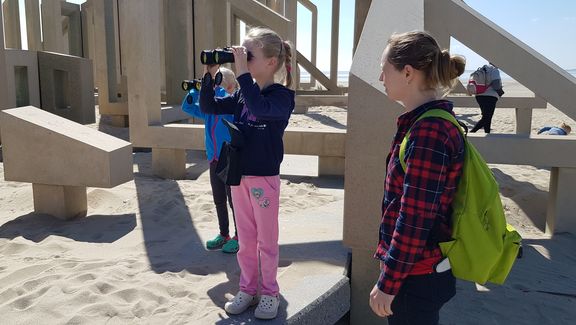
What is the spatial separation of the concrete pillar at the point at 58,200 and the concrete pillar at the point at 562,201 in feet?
14.7

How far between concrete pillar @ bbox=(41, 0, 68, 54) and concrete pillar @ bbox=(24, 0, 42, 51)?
4.69 feet

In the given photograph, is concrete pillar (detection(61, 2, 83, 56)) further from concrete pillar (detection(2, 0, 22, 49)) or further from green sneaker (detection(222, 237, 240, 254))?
green sneaker (detection(222, 237, 240, 254))

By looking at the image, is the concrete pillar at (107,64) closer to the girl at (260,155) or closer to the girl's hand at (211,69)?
the girl's hand at (211,69)

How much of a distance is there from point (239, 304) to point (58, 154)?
2.69 meters

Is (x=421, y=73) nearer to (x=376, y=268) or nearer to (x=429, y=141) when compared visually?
(x=429, y=141)

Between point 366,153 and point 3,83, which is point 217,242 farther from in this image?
point 3,83

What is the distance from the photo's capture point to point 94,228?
14.6 feet

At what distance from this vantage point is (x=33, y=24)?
1673 centimetres

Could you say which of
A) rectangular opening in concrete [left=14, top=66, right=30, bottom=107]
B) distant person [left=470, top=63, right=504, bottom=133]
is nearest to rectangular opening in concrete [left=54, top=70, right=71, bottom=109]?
rectangular opening in concrete [left=14, top=66, right=30, bottom=107]

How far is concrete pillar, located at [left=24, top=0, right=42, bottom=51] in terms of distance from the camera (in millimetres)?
16744

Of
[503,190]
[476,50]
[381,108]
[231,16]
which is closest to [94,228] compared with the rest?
[381,108]

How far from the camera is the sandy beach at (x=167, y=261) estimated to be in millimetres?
2783

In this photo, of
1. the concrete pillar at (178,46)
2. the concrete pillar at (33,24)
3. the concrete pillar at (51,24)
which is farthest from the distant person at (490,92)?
the concrete pillar at (33,24)

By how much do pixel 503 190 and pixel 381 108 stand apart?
4.41 m
